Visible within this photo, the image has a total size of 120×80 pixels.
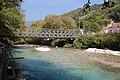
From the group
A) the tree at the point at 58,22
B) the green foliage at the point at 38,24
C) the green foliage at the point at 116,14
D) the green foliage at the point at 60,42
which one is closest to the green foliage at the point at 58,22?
the tree at the point at 58,22

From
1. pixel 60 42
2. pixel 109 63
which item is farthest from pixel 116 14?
pixel 109 63

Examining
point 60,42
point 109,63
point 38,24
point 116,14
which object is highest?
point 116,14

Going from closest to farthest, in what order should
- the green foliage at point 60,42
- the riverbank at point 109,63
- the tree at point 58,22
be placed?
the riverbank at point 109,63 < the green foliage at point 60,42 < the tree at point 58,22

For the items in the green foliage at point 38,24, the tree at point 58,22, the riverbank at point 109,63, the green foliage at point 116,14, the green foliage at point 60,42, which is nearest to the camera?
the riverbank at point 109,63

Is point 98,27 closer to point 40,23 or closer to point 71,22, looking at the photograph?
point 71,22

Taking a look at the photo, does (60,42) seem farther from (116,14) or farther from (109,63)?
(109,63)

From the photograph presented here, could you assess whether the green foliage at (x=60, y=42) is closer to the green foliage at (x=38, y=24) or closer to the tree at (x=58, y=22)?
the tree at (x=58, y=22)

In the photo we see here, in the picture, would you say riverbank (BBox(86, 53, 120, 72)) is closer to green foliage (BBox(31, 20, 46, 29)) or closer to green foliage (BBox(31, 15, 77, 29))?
green foliage (BBox(31, 15, 77, 29))

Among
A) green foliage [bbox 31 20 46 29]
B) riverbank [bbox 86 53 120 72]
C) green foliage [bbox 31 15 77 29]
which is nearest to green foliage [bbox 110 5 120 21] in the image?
green foliage [bbox 31 15 77 29]

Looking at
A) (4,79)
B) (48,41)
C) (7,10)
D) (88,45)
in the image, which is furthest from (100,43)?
(4,79)

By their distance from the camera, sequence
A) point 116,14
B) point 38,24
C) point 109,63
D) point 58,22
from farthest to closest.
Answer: point 116,14, point 38,24, point 58,22, point 109,63

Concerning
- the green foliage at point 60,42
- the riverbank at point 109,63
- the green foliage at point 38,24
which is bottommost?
the green foliage at point 60,42

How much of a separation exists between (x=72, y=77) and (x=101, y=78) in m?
2.31

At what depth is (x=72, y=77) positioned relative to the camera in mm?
21078
